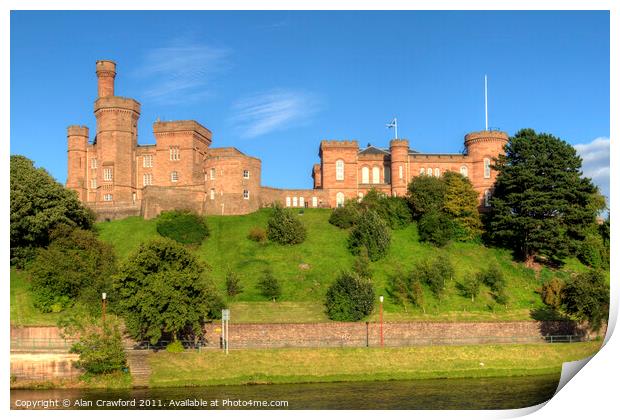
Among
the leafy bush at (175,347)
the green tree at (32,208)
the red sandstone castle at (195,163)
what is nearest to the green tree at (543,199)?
the red sandstone castle at (195,163)

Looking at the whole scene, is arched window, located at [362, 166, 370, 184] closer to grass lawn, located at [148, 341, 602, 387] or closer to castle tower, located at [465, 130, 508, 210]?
castle tower, located at [465, 130, 508, 210]

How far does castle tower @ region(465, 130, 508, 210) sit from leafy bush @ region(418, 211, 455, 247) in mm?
13600

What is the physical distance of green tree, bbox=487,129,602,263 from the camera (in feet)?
171

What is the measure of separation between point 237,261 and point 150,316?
17.7 meters

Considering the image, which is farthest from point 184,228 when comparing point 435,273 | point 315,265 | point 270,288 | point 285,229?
point 435,273

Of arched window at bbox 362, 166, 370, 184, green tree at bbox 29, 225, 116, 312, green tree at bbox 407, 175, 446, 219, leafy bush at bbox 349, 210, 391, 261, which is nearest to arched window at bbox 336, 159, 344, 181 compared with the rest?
arched window at bbox 362, 166, 370, 184

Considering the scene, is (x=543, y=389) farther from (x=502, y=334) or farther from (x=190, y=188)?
(x=190, y=188)

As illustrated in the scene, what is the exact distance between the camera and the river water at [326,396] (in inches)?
1087

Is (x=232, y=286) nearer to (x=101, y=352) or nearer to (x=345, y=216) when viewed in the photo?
(x=101, y=352)

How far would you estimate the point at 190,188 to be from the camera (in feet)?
219

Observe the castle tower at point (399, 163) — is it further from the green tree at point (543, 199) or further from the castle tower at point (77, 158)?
the castle tower at point (77, 158)

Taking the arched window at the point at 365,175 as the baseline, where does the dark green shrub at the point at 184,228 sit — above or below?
below

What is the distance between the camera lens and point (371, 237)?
52.4 m

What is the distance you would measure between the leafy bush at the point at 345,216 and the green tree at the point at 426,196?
506cm
